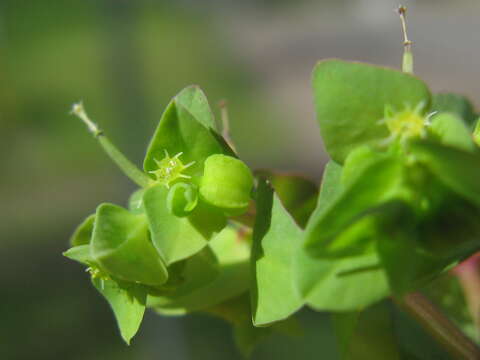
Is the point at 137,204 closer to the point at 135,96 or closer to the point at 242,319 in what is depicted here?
the point at 242,319

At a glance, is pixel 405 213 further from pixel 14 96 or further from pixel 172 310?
pixel 14 96

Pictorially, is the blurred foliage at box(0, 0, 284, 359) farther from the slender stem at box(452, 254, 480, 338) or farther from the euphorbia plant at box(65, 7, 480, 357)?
the euphorbia plant at box(65, 7, 480, 357)

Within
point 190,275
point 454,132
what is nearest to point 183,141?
point 190,275

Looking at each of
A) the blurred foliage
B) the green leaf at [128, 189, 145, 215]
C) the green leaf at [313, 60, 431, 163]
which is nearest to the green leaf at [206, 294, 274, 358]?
the green leaf at [128, 189, 145, 215]

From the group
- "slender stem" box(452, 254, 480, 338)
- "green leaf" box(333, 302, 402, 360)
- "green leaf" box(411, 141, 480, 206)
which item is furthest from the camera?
"slender stem" box(452, 254, 480, 338)

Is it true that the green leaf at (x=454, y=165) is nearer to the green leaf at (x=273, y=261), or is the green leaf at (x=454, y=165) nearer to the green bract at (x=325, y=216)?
the green bract at (x=325, y=216)

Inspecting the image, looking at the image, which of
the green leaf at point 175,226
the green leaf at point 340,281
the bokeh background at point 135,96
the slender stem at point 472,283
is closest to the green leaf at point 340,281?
the green leaf at point 340,281

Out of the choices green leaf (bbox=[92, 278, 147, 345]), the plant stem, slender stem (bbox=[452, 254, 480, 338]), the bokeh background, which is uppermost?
green leaf (bbox=[92, 278, 147, 345])

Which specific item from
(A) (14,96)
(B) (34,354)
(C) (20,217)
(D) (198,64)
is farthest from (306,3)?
(B) (34,354)
